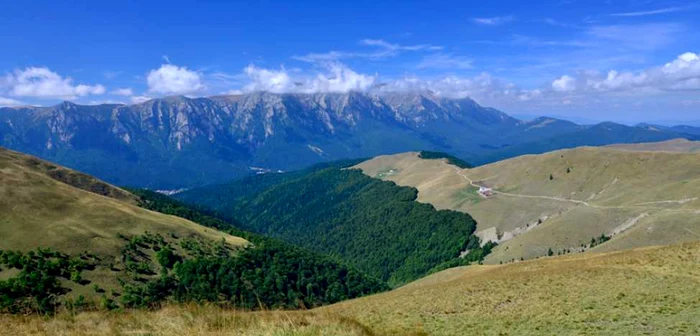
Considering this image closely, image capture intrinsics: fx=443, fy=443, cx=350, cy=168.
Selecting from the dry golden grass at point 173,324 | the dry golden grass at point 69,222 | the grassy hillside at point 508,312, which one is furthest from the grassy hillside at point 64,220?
the dry golden grass at point 173,324

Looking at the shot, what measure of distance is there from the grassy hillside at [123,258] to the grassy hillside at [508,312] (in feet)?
153

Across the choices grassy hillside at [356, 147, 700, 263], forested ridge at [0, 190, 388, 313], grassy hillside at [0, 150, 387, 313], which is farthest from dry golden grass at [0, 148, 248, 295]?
grassy hillside at [356, 147, 700, 263]

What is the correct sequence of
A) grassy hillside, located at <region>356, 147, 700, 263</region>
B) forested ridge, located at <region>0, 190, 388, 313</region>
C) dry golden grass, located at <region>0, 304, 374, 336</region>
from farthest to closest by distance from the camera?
grassy hillside, located at <region>356, 147, 700, 263</region> → forested ridge, located at <region>0, 190, 388, 313</region> → dry golden grass, located at <region>0, 304, 374, 336</region>

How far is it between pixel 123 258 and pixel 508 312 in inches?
3754

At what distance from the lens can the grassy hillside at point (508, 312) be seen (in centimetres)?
1544

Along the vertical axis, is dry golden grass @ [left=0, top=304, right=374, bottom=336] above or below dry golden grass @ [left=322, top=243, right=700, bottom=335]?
above

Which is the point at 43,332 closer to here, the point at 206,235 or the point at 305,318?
the point at 305,318

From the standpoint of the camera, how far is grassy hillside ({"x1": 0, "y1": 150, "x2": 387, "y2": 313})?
8262 cm

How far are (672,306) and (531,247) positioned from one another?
119266mm

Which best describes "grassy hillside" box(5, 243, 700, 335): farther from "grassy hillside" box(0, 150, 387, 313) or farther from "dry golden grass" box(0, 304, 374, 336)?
"grassy hillside" box(0, 150, 387, 313)

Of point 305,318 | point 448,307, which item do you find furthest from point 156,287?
point 305,318

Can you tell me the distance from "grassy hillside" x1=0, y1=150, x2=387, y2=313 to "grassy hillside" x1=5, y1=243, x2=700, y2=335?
4667cm

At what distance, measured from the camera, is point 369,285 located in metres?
167

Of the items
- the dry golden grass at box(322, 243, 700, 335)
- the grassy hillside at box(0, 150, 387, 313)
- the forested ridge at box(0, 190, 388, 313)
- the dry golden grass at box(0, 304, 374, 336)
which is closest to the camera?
the dry golden grass at box(0, 304, 374, 336)
